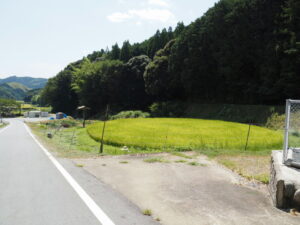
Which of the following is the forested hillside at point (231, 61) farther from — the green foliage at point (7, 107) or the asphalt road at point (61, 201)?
the green foliage at point (7, 107)

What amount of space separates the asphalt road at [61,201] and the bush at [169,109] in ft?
110

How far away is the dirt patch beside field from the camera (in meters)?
4.36

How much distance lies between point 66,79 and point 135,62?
35018 millimetres

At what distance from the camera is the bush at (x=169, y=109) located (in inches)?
1599

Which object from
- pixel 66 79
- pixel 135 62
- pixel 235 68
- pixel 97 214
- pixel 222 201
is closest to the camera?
pixel 97 214

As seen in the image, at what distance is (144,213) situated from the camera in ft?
14.5

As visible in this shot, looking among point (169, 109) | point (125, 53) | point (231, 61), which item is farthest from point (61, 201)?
point (125, 53)

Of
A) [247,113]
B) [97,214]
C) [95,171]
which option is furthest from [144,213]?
[247,113]

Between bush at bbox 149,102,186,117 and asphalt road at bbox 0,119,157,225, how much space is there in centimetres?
3367

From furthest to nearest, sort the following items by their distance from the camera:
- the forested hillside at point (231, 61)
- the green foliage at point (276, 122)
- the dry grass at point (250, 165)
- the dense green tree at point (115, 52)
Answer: the dense green tree at point (115, 52), the forested hillside at point (231, 61), the green foliage at point (276, 122), the dry grass at point (250, 165)

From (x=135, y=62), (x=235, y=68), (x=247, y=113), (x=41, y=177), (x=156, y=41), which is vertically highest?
(x=156, y=41)

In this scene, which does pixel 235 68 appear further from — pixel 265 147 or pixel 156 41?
pixel 156 41

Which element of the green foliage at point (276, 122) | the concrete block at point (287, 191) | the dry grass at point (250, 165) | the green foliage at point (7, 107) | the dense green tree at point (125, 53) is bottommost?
the green foliage at point (7, 107)

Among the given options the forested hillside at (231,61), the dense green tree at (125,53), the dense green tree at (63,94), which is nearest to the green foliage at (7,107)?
the dense green tree at (63,94)
